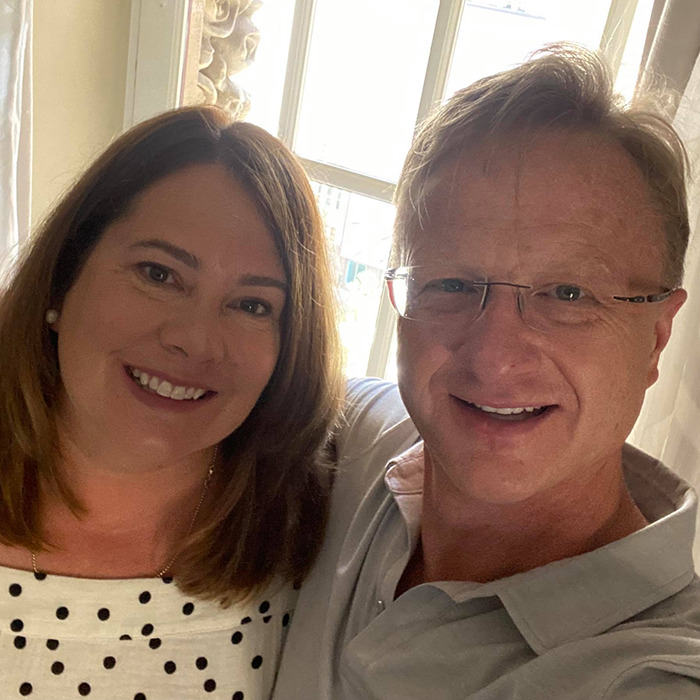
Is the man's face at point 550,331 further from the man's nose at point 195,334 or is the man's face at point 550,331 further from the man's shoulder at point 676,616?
the man's nose at point 195,334

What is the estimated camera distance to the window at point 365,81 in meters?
2.08

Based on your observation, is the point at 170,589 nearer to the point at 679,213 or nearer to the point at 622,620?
the point at 622,620

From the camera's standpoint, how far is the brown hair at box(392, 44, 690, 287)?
90cm

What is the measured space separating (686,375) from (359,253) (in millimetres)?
1410

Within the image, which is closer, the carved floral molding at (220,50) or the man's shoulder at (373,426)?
the man's shoulder at (373,426)

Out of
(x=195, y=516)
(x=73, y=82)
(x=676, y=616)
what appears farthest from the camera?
(x=73, y=82)

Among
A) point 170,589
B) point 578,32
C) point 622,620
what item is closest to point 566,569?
point 622,620

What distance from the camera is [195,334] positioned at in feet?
3.38

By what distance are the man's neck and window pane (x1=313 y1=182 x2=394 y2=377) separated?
1.43 meters

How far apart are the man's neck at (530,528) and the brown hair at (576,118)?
1.07 feet

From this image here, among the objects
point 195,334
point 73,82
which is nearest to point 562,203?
point 195,334

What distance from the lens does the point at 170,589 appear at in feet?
3.53

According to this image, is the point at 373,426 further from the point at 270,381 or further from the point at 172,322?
the point at 172,322

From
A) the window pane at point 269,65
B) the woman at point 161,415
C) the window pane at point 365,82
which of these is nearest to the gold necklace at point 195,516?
the woman at point 161,415
